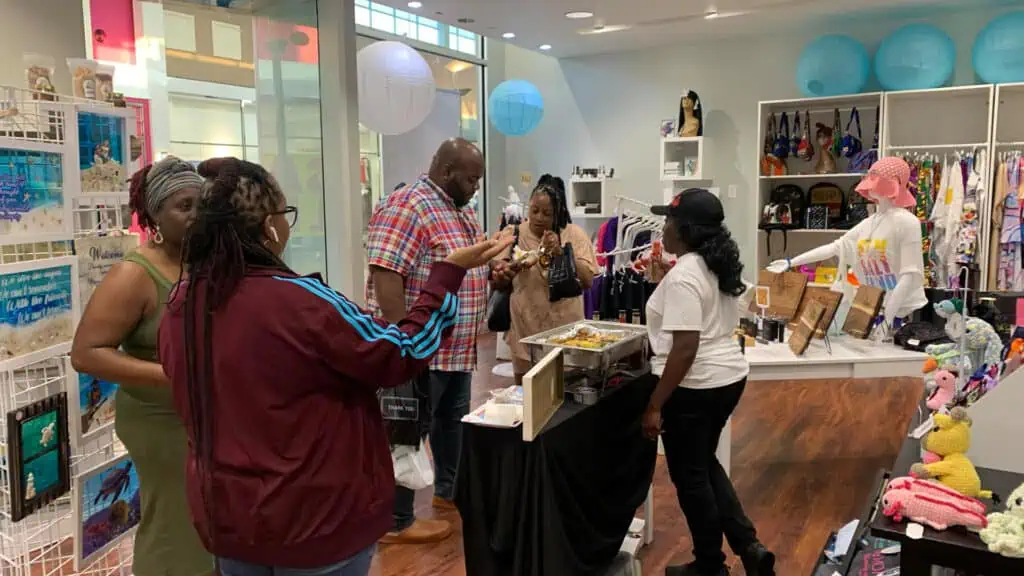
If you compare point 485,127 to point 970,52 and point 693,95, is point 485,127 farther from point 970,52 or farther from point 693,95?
point 970,52

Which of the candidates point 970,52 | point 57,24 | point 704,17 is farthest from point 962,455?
point 970,52

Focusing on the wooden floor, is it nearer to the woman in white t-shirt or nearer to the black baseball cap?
the woman in white t-shirt

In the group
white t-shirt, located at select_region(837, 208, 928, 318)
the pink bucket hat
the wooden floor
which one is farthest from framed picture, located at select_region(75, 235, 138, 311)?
the pink bucket hat

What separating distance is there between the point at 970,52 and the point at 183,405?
22.7 feet

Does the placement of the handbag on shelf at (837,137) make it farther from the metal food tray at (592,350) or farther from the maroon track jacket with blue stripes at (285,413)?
the maroon track jacket with blue stripes at (285,413)

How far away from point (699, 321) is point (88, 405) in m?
1.84

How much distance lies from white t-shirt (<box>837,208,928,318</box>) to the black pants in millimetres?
1693

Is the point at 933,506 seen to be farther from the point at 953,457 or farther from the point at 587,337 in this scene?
the point at 587,337

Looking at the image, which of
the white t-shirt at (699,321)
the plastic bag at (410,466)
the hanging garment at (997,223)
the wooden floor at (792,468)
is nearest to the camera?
the white t-shirt at (699,321)

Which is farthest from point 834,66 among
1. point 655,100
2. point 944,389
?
point 944,389

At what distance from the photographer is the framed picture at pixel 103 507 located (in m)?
2.10

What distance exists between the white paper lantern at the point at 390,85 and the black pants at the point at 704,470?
309 cm

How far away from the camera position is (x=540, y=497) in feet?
6.73

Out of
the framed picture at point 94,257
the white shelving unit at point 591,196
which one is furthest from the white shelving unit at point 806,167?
the framed picture at point 94,257
